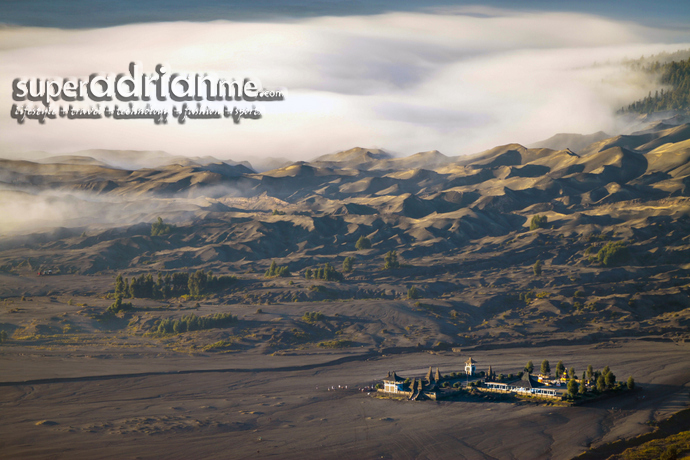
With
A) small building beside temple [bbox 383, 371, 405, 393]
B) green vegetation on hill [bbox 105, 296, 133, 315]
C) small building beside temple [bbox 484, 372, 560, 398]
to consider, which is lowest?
small building beside temple [bbox 484, 372, 560, 398]

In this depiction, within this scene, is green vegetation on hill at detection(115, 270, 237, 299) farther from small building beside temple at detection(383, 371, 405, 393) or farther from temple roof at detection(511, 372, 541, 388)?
temple roof at detection(511, 372, 541, 388)

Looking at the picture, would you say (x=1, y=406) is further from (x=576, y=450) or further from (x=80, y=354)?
(x=576, y=450)

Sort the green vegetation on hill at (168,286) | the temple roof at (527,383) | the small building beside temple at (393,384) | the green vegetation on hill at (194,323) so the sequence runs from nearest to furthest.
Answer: the temple roof at (527,383) < the small building beside temple at (393,384) < the green vegetation on hill at (194,323) < the green vegetation on hill at (168,286)

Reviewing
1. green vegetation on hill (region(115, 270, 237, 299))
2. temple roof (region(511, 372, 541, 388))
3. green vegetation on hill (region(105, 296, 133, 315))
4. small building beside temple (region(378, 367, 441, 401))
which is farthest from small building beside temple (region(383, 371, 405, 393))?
green vegetation on hill (region(115, 270, 237, 299))

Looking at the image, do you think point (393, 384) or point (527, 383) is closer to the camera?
point (527, 383)

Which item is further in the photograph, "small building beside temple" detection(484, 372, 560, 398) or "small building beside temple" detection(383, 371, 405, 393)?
"small building beside temple" detection(383, 371, 405, 393)

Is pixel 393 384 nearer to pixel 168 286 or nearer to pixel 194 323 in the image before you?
pixel 194 323

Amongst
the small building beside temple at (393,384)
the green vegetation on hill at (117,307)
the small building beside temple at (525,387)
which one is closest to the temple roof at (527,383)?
the small building beside temple at (525,387)

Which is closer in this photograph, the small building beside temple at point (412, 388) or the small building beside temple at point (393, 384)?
the small building beside temple at point (412, 388)

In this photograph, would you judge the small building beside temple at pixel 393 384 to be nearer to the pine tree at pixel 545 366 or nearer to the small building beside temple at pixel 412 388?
the small building beside temple at pixel 412 388

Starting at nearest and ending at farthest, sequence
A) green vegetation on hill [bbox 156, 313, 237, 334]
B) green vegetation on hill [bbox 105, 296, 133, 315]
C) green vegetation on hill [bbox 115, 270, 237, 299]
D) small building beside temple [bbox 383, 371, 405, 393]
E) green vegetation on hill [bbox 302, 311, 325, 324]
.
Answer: small building beside temple [bbox 383, 371, 405, 393] < green vegetation on hill [bbox 156, 313, 237, 334] < green vegetation on hill [bbox 302, 311, 325, 324] < green vegetation on hill [bbox 105, 296, 133, 315] < green vegetation on hill [bbox 115, 270, 237, 299]

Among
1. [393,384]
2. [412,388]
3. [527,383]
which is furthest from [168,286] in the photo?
[527,383]

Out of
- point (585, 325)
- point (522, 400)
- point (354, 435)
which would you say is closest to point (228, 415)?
point (354, 435)

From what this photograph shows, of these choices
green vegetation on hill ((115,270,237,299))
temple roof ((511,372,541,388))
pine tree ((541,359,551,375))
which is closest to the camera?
temple roof ((511,372,541,388))
